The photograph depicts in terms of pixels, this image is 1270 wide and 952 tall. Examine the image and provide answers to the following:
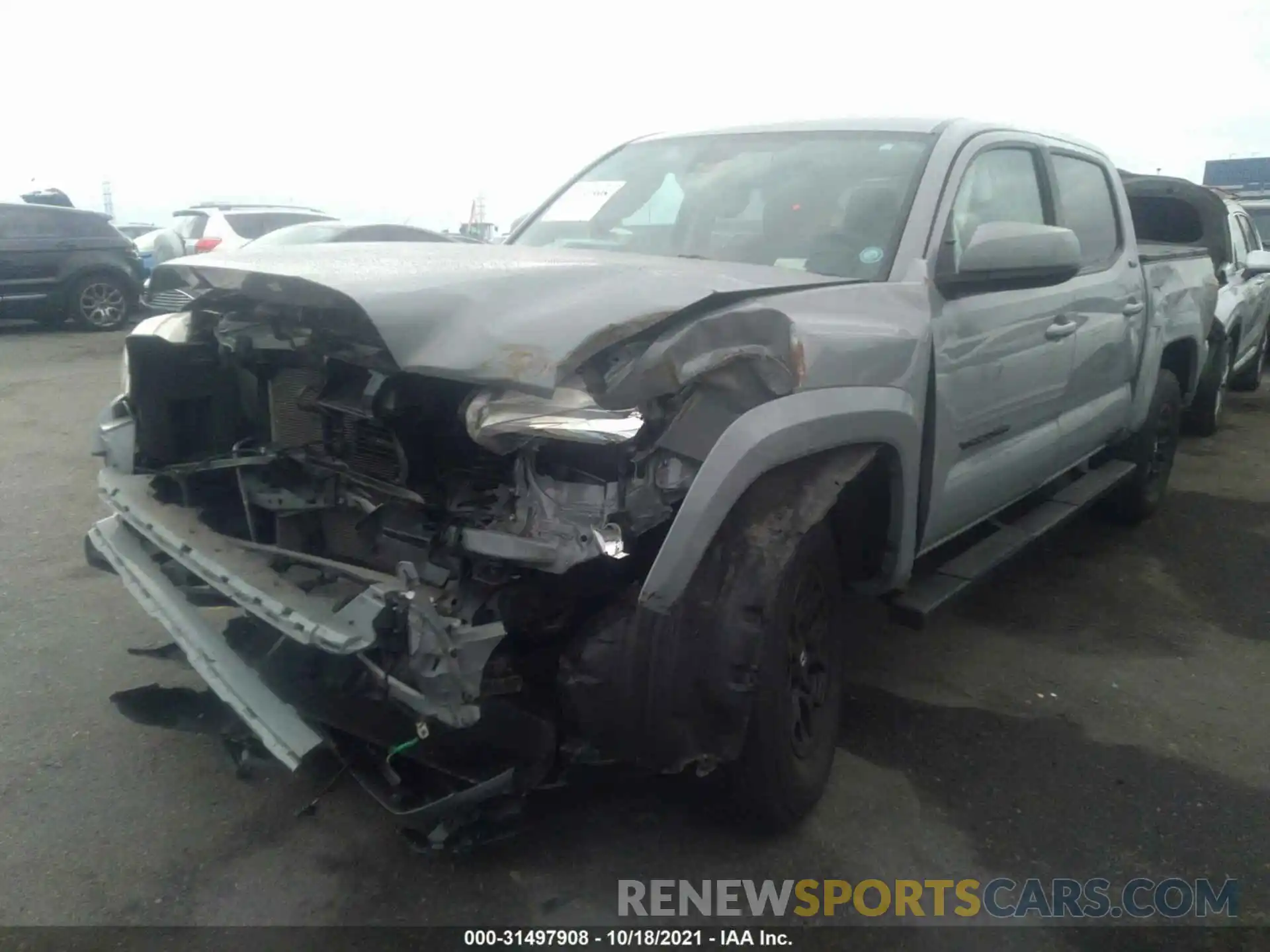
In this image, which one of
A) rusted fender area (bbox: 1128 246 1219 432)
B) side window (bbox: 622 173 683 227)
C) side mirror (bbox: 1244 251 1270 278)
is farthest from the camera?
side mirror (bbox: 1244 251 1270 278)

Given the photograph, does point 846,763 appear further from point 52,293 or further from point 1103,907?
point 52,293

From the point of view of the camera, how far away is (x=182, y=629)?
2.64 m

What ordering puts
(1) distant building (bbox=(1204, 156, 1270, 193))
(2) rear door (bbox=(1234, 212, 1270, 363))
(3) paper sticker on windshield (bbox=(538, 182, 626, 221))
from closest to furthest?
(3) paper sticker on windshield (bbox=(538, 182, 626, 221)) → (2) rear door (bbox=(1234, 212, 1270, 363)) → (1) distant building (bbox=(1204, 156, 1270, 193))

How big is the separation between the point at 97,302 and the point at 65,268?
57 cm

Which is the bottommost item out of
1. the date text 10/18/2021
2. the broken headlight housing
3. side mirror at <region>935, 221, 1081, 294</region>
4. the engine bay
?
the date text 10/18/2021

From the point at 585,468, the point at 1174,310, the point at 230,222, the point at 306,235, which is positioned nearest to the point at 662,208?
the point at 585,468

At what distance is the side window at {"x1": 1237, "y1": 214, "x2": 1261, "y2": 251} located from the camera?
30.3ft

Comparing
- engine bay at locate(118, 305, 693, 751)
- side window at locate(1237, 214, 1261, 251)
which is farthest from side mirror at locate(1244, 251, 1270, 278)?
engine bay at locate(118, 305, 693, 751)

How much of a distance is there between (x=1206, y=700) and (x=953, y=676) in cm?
88

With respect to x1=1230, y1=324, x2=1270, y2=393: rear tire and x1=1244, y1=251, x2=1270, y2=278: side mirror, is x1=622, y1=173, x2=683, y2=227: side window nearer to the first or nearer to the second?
x1=1244, y1=251, x2=1270, y2=278: side mirror

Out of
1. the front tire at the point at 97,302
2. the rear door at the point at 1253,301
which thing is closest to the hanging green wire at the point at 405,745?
the rear door at the point at 1253,301

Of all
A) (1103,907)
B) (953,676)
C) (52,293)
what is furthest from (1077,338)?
(52,293)

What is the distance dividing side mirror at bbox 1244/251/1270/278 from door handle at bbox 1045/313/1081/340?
4640mm

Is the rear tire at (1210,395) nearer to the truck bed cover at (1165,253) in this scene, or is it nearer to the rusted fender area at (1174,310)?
the truck bed cover at (1165,253)
